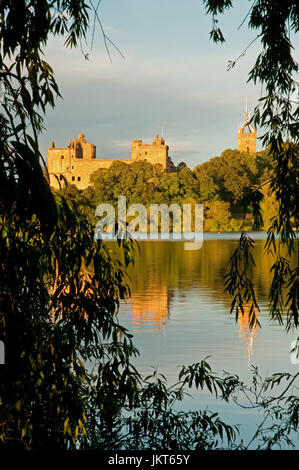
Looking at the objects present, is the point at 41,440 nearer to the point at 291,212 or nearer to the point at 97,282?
the point at 97,282

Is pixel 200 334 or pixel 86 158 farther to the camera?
pixel 86 158

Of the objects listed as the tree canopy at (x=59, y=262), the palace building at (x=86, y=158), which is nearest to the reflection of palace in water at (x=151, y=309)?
the tree canopy at (x=59, y=262)

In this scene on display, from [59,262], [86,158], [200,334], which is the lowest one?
[200,334]

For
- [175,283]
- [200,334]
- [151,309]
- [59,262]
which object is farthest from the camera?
[175,283]

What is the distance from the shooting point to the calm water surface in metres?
6.21

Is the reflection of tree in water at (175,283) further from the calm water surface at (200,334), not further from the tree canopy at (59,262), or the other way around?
the tree canopy at (59,262)

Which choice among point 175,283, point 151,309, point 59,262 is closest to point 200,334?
point 151,309

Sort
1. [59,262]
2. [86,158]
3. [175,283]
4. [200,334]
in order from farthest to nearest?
[86,158] < [175,283] < [200,334] < [59,262]

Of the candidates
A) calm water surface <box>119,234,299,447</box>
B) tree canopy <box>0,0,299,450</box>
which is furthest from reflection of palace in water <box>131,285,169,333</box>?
tree canopy <box>0,0,299,450</box>

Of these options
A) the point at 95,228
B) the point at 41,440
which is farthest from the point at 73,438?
the point at 95,228

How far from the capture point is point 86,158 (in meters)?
75.1

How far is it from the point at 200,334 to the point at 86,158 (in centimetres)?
6805

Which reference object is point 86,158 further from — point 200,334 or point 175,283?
point 200,334

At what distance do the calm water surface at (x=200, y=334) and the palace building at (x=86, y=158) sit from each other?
5564cm
